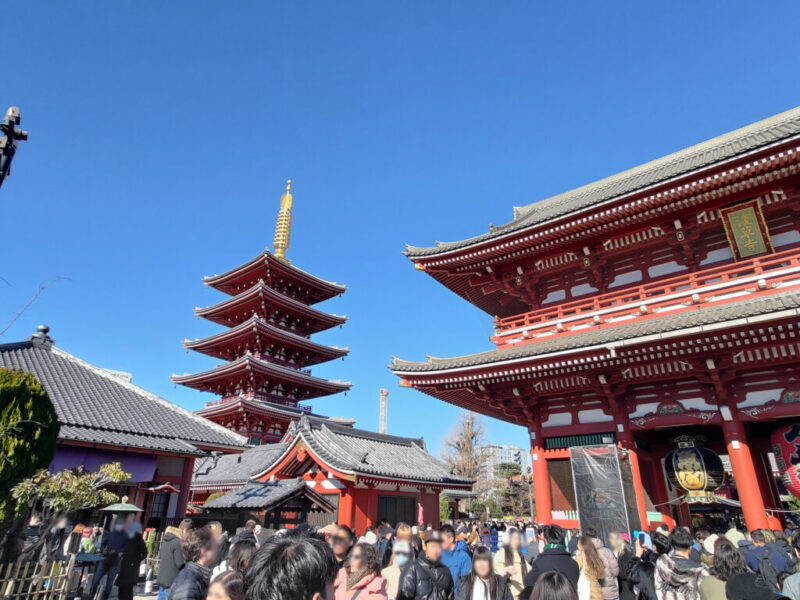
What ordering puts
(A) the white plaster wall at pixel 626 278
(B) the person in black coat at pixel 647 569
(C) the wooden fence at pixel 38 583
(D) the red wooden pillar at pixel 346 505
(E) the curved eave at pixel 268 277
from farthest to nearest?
(E) the curved eave at pixel 268 277
(D) the red wooden pillar at pixel 346 505
(A) the white plaster wall at pixel 626 278
(C) the wooden fence at pixel 38 583
(B) the person in black coat at pixel 647 569

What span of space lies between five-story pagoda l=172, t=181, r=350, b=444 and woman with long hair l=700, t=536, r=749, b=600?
2682cm

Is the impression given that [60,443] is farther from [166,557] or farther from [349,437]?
[349,437]

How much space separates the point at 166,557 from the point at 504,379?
333 inches

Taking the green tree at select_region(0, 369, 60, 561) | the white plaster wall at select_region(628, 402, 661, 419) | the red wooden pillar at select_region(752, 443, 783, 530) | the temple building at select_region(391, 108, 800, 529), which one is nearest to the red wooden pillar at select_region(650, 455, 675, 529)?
the temple building at select_region(391, 108, 800, 529)

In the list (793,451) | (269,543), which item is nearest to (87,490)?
(269,543)

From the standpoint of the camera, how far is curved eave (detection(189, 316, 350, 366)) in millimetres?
30172

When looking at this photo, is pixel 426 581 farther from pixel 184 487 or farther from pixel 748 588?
pixel 184 487

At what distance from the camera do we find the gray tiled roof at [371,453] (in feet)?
45.5

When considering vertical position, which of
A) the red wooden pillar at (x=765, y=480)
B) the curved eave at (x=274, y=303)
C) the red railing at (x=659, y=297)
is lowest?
the red wooden pillar at (x=765, y=480)

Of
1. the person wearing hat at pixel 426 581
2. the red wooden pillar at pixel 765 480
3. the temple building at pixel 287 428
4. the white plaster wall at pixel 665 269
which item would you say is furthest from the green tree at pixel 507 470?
the person wearing hat at pixel 426 581

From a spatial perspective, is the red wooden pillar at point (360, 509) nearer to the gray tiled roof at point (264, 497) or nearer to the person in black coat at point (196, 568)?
the gray tiled roof at point (264, 497)

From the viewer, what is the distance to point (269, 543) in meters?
2.25

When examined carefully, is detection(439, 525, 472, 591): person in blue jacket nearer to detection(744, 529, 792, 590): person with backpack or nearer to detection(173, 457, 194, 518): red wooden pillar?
detection(744, 529, 792, 590): person with backpack

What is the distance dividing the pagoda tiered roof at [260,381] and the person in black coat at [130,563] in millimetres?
22545
